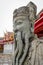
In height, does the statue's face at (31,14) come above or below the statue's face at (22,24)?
above

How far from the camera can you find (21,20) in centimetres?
191

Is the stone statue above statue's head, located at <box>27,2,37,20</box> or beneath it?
beneath

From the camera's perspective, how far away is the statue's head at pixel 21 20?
1906 mm

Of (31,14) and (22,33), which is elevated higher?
(31,14)

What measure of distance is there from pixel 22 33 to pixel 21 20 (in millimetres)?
143

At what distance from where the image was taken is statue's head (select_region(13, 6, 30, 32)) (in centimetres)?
191

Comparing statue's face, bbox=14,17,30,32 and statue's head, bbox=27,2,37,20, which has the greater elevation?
statue's head, bbox=27,2,37,20

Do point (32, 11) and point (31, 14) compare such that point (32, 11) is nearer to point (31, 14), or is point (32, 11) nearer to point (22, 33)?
point (31, 14)

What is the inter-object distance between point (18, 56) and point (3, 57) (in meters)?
1.80

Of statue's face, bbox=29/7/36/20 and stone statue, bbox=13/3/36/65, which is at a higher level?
statue's face, bbox=29/7/36/20

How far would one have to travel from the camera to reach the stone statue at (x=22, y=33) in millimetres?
1874

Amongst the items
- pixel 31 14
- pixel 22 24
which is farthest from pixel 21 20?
pixel 31 14

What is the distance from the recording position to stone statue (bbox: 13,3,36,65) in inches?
73.8

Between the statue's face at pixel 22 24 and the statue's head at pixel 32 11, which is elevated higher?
the statue's head at pixel 32 11
